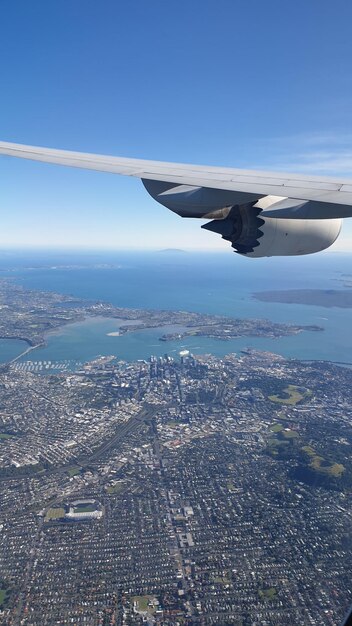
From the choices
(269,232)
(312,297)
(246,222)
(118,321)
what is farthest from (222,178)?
(312,297)

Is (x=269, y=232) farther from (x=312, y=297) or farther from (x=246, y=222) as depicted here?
(x=312, y=297)

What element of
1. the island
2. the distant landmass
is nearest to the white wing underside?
the island

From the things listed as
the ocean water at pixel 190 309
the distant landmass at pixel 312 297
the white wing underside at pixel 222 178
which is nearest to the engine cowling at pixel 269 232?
the white wing underside at pixel 222 178

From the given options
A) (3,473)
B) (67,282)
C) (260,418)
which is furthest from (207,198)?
(67,282)

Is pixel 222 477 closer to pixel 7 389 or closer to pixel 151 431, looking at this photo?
pixel 151 431

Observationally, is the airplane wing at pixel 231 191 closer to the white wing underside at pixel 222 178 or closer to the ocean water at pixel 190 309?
the white wing underside at pixel 222 178

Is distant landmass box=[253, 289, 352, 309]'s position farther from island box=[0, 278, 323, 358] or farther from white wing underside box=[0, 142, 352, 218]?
white wing underside box=[0, 142, 352, 218]
